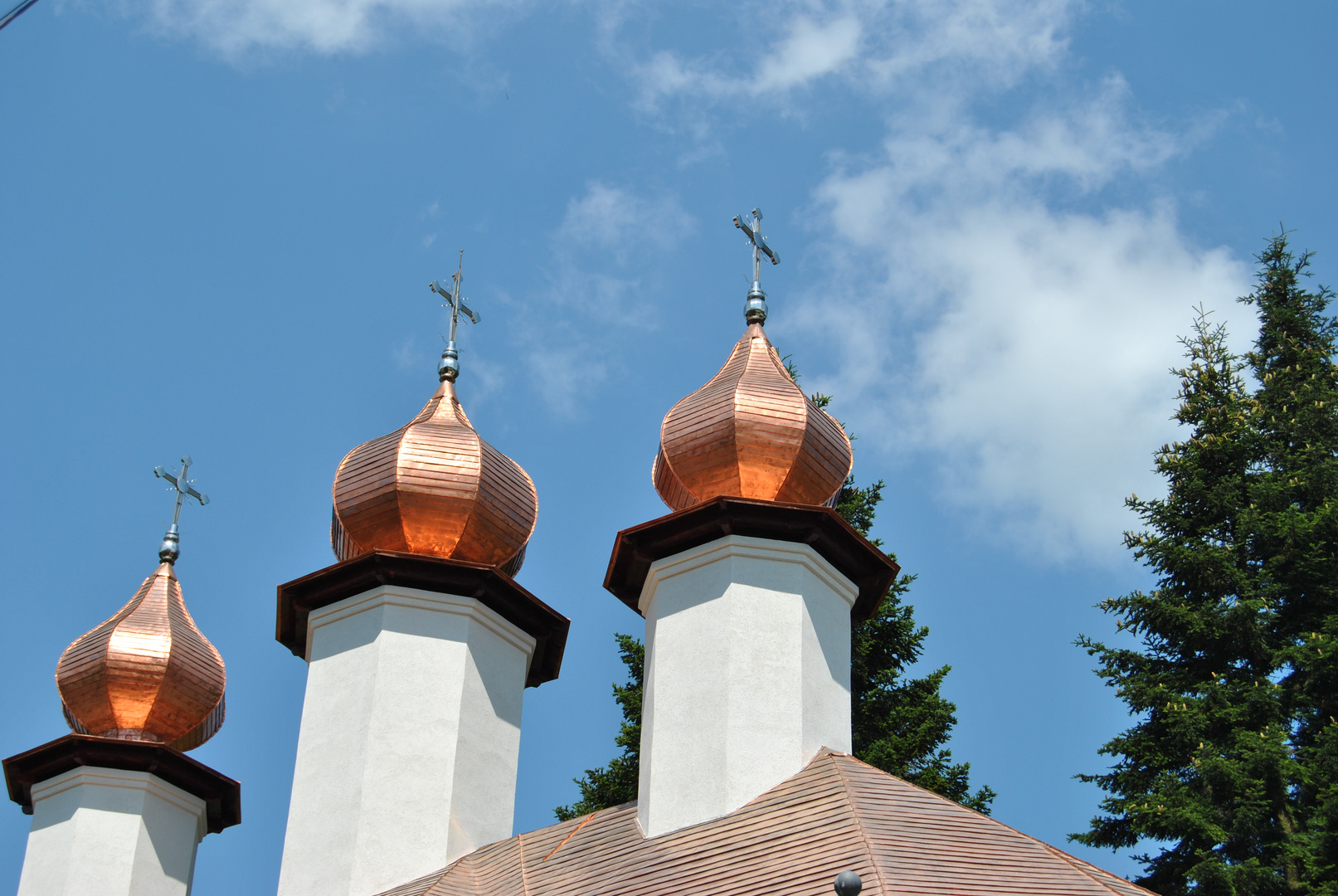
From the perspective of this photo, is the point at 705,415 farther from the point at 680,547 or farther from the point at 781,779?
the point at 781,779

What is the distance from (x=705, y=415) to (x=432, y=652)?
323 centimetres

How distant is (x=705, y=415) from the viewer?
52.5 ft

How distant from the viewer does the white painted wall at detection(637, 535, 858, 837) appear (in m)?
13.8

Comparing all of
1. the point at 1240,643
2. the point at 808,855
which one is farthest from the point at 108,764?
the point at 1240,643

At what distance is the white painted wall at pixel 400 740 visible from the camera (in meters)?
14.8

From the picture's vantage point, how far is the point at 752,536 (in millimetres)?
14961

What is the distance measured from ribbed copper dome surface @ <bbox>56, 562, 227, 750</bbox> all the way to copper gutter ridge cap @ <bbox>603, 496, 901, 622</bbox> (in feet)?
17.7

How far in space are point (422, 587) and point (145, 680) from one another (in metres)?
3.99

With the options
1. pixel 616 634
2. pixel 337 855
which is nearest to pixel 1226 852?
pixel 616 634

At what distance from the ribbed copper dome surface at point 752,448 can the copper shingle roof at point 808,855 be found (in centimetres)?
277

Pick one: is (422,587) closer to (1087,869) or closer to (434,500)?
(434,500)

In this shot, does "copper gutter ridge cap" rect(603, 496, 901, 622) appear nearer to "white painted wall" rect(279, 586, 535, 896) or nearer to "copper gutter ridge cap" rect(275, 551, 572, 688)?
"copper gutter ridge cap" rect(275, 551, 572, 688)

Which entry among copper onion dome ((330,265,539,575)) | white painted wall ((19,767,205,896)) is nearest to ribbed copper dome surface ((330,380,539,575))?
copper onion dome ((330,265,539,575))

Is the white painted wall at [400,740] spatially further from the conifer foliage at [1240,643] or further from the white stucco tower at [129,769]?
the conifer foliage at [1240,643]
